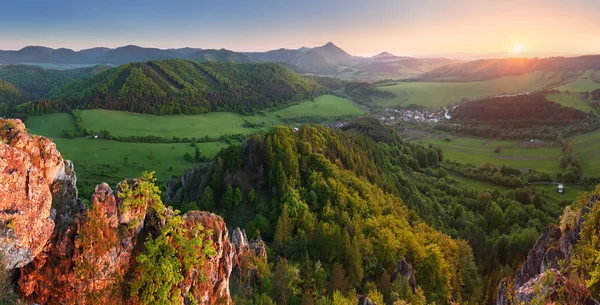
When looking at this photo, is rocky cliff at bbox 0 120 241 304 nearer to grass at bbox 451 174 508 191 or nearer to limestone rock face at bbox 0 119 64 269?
limestone rock face at bbox 0 119 64 269

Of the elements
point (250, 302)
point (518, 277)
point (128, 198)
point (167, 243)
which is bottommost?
point (518, 277)

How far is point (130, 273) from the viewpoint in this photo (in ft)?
72.2

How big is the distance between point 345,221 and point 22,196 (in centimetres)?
4690

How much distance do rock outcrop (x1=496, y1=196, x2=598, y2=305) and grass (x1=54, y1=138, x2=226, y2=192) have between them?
127 metres

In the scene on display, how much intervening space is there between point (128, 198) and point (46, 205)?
15.0 ft

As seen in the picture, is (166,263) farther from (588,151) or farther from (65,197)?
(588,151)

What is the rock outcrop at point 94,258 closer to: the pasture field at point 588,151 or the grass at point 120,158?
the grass at point 120,158

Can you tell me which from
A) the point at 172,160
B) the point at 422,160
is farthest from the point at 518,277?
the point at 172,160

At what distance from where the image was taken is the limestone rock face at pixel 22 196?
1802 centimetres

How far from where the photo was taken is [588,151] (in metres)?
161

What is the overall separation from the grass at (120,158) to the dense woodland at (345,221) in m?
73.8

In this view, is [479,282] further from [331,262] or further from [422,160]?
[422,160]

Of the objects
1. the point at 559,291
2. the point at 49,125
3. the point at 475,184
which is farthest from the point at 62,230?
the point at 49,125

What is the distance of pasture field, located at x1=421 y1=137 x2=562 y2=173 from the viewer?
160 meters
